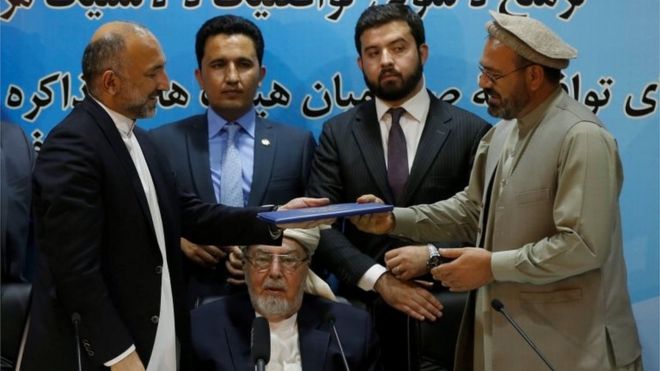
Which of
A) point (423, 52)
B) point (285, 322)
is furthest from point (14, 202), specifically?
point (423, 52)

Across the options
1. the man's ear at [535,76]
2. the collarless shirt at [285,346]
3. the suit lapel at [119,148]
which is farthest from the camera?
the collarless shirt at [285,346]

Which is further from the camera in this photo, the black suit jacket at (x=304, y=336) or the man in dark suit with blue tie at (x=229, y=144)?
the man in dark suit with blue tie at (x=229, y=144)

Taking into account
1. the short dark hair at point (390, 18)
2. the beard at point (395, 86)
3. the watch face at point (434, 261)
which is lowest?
the watch face at point (434, 261)

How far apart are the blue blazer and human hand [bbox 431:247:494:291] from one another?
3.48 ft

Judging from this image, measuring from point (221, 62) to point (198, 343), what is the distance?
1330 millimetres

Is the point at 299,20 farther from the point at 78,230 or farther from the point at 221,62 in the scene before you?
the point at 78,230

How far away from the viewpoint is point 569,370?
9.55 feet

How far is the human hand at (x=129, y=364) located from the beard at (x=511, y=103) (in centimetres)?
147

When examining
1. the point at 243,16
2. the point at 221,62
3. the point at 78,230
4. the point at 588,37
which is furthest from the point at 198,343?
the point at 588,37

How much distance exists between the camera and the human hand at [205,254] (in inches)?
149

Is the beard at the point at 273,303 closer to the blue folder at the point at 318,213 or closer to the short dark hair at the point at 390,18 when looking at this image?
the blue folder at the point at 318,213

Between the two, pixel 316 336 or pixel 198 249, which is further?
pixel 198 249

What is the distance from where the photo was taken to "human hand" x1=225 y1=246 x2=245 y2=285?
12.1ft

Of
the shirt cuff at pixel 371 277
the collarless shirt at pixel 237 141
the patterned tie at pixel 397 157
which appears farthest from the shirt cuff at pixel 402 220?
the collarless shirt at pixel 237 141
